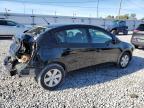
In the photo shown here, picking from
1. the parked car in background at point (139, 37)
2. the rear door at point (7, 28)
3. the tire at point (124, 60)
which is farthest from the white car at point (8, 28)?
the tire at point (124, 60)

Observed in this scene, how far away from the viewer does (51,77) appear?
234 inches

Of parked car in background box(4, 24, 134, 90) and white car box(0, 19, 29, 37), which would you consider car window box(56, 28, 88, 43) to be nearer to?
parked car in background box(4, 24, 134, 90)

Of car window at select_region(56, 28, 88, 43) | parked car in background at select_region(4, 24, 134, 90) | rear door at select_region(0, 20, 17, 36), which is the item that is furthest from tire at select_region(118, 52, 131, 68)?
rear door at select_region(0, 20, 17, 36)

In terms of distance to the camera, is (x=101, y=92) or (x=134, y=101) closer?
(x=134, y=101)

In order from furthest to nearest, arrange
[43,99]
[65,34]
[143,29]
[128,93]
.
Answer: [143,29] < [65,34] < [128,93] < [43,99]

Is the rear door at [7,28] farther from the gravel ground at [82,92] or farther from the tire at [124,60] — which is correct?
the tire at [124,60]

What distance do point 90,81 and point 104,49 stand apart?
1.20m

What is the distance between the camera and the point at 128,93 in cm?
588

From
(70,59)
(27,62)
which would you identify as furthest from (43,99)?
(70,59)

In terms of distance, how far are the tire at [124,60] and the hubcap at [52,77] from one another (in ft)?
9.21

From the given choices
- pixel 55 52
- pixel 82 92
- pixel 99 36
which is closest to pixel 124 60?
pixel 99 36

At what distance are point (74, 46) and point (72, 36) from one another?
0.95 ft

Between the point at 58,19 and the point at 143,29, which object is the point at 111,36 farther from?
the point at 58,19

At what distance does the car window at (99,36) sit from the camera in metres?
6.98
